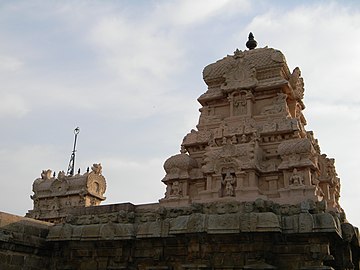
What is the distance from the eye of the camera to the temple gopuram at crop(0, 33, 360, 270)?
33.8ft

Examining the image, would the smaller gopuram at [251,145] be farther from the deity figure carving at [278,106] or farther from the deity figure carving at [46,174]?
the deity figure carving at [46,174]

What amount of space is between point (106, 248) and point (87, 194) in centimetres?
2137

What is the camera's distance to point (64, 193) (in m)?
33.4

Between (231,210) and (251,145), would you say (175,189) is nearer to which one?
(251,145)

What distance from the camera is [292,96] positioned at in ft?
65.2

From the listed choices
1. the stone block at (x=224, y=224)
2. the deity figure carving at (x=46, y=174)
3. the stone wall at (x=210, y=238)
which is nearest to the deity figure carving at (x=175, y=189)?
the stone wall at (x=210, y=238)

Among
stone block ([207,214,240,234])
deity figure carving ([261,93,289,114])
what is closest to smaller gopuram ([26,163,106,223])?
deity figure carving ([261,93,289,114])

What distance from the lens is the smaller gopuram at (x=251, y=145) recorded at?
16.7 meters

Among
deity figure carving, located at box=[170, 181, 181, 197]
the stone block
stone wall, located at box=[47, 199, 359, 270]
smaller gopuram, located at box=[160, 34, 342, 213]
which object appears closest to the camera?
stone wall, located at box=[47, 199, 359, 270]

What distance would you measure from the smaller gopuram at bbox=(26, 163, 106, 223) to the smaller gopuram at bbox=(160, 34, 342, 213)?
50.2 ft

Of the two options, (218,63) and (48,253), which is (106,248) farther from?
(218,63)

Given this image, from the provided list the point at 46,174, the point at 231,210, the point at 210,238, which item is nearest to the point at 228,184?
the point at 231,210

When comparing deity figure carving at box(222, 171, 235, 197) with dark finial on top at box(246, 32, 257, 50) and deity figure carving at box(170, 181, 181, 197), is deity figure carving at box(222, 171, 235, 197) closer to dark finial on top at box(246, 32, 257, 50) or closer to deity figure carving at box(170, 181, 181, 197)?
deity figure carving at box(170, 181, 181, 197)

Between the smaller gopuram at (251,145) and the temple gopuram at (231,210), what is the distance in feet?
0.16
